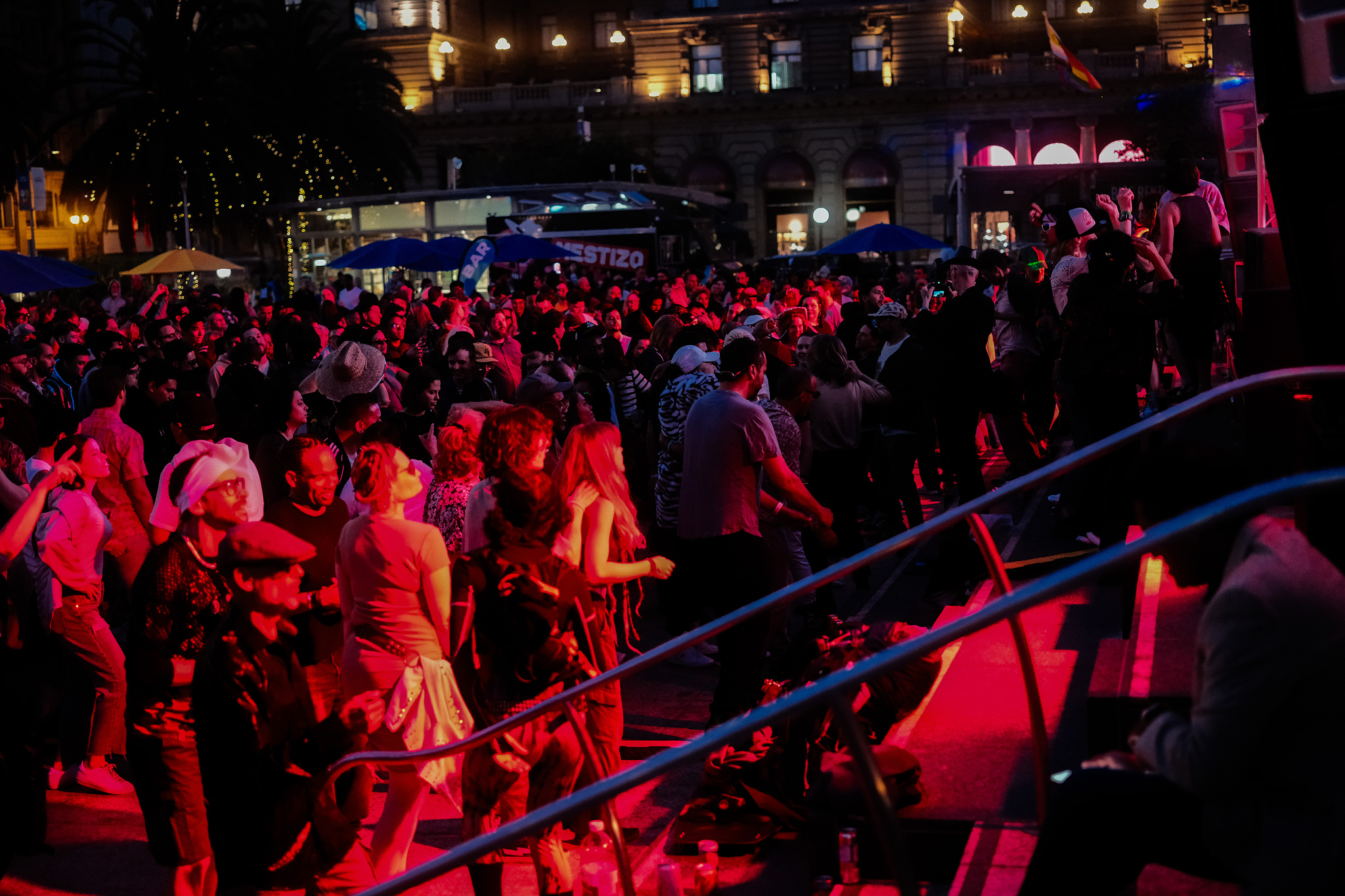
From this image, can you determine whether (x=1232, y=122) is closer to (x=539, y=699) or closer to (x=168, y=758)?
(x=539, y=699)

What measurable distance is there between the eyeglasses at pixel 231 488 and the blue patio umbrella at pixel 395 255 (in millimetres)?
19992

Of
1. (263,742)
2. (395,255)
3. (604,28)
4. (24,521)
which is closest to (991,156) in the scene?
(395,255)

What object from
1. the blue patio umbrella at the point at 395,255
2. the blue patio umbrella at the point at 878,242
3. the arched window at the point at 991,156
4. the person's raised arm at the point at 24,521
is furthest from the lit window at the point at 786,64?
the person's raised arm at the point at 24,521

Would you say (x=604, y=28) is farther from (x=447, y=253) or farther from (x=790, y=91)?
(x=447, y=253)

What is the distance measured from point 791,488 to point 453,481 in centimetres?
172

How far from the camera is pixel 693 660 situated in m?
8.67

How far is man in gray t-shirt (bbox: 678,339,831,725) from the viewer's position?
7.07 metres

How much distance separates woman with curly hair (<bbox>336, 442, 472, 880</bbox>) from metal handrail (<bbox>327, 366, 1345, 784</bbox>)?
0.20 m

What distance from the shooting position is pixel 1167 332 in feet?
30.1

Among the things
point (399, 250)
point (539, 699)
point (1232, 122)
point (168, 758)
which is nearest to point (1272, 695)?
point (539, 699)

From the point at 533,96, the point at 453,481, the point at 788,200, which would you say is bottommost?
the point at 453,481

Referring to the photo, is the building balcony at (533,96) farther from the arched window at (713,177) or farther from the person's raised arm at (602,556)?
the person's raised arm at (602,556)

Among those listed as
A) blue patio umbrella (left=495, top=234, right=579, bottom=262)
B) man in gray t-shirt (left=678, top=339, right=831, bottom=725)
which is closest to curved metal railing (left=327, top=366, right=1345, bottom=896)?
man in gray t-shirt (left=678, top=339, right=831, bottom=725)

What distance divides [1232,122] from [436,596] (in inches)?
331
